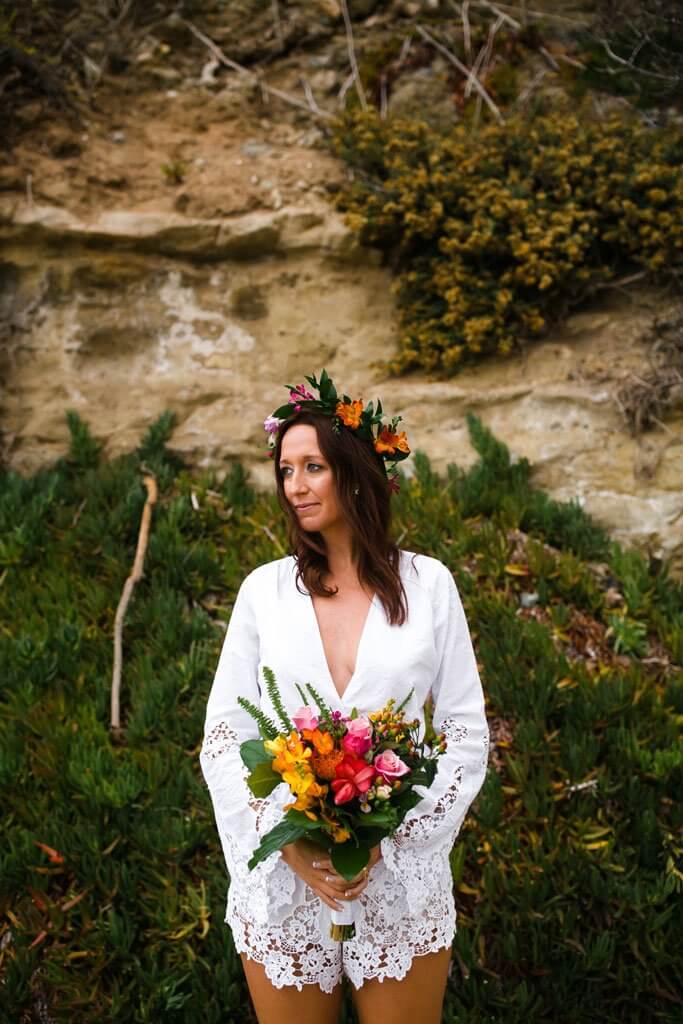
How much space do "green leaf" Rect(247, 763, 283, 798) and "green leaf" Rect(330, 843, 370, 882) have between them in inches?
7.7

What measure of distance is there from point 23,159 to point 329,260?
2.34 metres

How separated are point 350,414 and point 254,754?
914 mm

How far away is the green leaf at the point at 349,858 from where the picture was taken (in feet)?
5.46

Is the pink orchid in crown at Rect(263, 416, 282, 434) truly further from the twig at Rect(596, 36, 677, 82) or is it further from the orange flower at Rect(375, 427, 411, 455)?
the twig at Rect(596, 36, 677, 82)

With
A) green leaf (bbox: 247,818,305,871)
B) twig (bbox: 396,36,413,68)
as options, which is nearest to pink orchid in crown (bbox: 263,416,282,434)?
green leaf (bbox: 247,818,305,871)

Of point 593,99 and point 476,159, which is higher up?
point 593,99

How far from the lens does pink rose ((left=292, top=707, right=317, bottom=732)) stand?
1.71 meters

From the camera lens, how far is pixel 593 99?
5.92m

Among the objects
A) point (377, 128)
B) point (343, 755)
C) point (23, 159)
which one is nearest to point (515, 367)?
point (377, 128)

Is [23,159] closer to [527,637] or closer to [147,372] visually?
[147,372]

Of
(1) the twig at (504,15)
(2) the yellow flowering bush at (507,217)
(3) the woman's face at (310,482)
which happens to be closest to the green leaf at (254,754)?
(3) the woman's face at (310,482)

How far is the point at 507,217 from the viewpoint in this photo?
520 cm

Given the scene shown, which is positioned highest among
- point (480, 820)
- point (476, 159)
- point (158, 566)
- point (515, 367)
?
point (476, 159)

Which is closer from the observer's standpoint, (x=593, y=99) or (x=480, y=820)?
(x=480, y=820)
